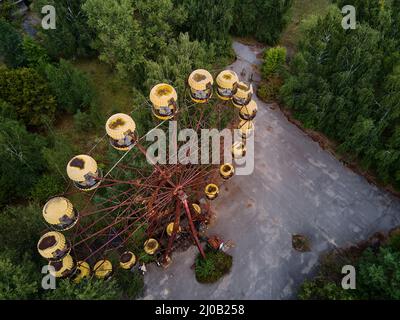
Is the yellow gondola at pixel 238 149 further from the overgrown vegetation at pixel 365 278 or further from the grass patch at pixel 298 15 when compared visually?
the grass patch at pixel 298 15

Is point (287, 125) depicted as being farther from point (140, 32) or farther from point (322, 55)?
point (140, 32)

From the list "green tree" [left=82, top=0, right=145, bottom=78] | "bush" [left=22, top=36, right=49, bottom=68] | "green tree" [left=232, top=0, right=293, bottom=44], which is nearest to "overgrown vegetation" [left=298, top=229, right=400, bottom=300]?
"green tree" [left=82, top=0, right=145, bottom=78]

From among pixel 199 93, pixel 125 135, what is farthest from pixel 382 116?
pixel 125 135

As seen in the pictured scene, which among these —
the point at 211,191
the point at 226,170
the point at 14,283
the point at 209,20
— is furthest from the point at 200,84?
the point at 209,20

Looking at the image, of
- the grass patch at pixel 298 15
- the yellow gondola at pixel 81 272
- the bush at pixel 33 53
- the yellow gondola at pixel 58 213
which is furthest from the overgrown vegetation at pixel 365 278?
the bush at pixel 33 53

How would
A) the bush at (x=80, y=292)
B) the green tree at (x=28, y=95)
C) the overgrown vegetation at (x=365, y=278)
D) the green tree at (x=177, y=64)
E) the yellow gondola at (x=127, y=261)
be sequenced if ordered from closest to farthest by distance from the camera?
the bush at (x=80, y=292) < the overgrown vegetation at (x=365, y=278) < the yellow gondola at (x=127, y=261) < the green tree at (x=177, y=64) < the green tree at (x=28, y=95)

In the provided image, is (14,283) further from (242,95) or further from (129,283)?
(242,95)

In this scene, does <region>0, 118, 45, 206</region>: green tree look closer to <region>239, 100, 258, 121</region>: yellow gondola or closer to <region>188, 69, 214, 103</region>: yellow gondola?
<region>188, 69, 214, 103</region>: yellow gondola
